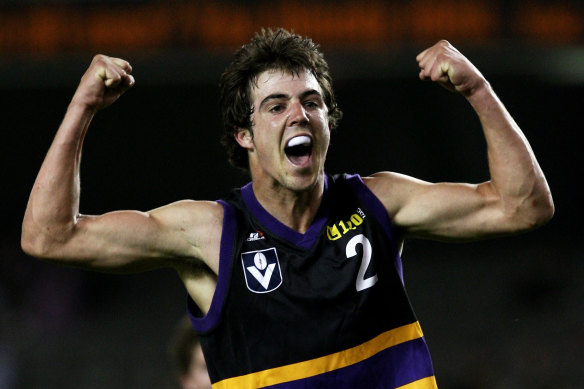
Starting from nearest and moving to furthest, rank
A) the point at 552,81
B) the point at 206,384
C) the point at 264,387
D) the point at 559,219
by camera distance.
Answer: the point at 264,387 → the point at 206,384 → the point at 552,81 → the point at 559,219

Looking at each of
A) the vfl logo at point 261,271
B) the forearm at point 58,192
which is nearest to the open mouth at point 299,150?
the vfl logo at point 261,271

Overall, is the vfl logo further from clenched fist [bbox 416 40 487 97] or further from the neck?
clenched fist [bbox 416 40 487 97]

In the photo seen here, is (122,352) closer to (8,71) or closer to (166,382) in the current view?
(166,382)

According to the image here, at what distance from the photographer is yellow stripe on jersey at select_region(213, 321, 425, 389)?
130 inches

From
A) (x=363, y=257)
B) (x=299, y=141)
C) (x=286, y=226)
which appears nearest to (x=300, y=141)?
(x=299, y=141)

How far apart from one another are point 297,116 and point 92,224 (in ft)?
2.53

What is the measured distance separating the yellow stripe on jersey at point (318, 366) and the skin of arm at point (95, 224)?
1.03 ft

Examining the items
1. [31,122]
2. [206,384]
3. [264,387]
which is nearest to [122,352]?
[31,122]

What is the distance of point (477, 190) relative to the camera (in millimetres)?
3461

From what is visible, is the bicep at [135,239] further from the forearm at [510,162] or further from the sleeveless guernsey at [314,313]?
the forearm at [510,162]

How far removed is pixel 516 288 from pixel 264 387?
5.84 m

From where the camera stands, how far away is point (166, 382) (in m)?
8.45

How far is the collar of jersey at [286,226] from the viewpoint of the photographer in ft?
11.3

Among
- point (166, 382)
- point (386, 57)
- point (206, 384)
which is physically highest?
point (386, 57)
